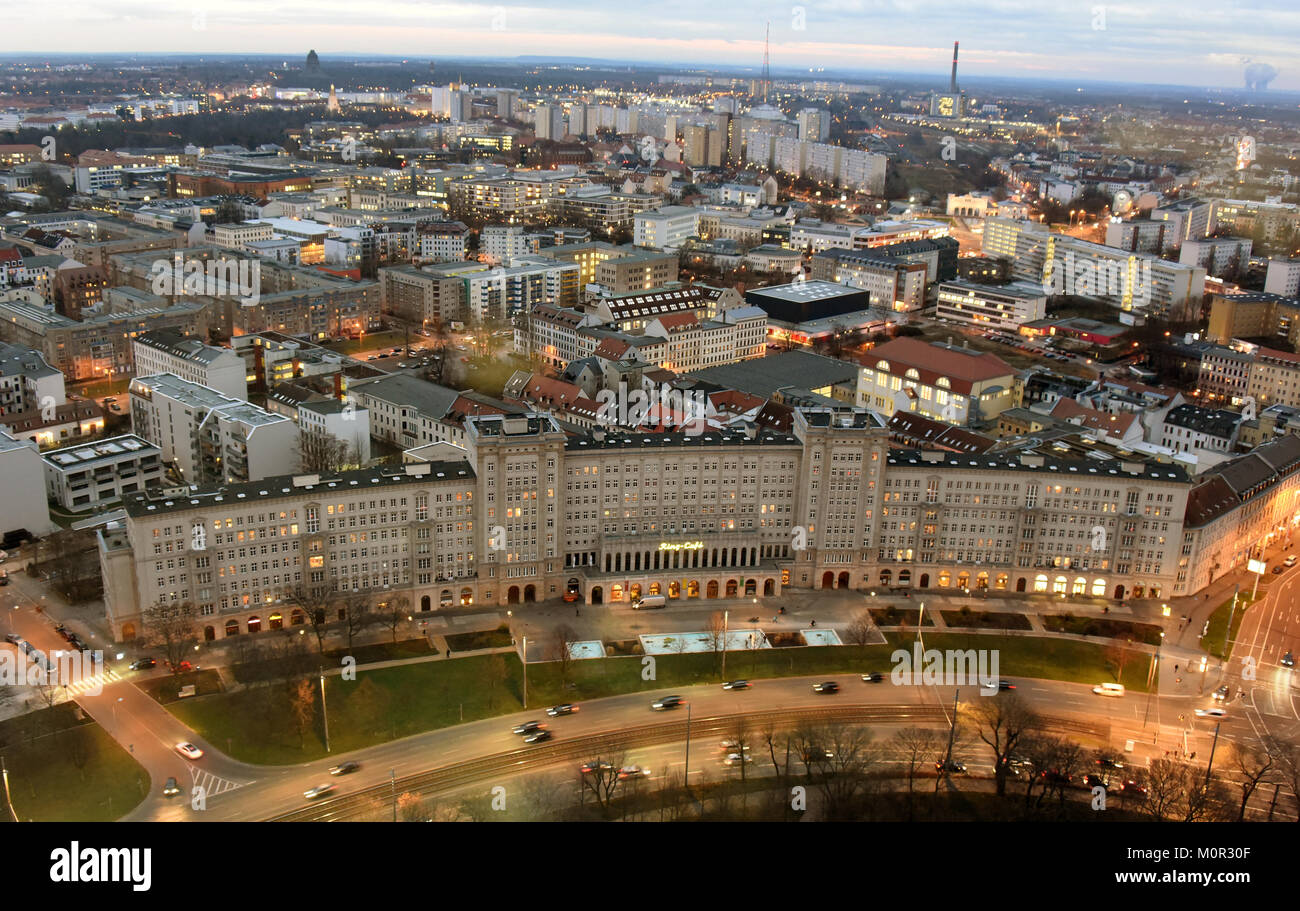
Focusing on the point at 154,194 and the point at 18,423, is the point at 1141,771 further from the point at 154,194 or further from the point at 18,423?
the point at 154,194

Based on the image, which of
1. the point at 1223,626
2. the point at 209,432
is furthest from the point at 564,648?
the point at 1223,626

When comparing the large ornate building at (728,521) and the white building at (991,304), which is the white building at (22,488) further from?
the white building at (991,304)

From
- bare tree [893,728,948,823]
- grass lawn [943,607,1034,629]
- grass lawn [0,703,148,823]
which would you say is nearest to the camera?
grass lawn [0,703,148,823]

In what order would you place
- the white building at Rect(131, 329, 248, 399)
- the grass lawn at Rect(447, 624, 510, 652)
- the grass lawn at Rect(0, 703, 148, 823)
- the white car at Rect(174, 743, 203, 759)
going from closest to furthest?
the grass lawn at Rect(0, 703, 148, 823), the white car at Rect(174, 743, 203, 759), the grass lawn at Rect(447, 624, 510, 652), the white building at Rect(131, 329, 248, 399)

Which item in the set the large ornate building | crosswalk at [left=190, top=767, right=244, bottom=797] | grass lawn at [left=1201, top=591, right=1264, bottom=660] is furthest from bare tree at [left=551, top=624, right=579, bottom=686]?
grass lawn at [left=1201, top=591, right=1264, bottom=660]

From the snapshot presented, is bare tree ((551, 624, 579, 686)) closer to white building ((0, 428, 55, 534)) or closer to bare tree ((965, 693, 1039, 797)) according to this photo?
bare tree ((965, 693, 1039, 797))

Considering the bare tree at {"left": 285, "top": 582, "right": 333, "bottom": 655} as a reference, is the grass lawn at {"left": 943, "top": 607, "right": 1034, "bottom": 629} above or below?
below
